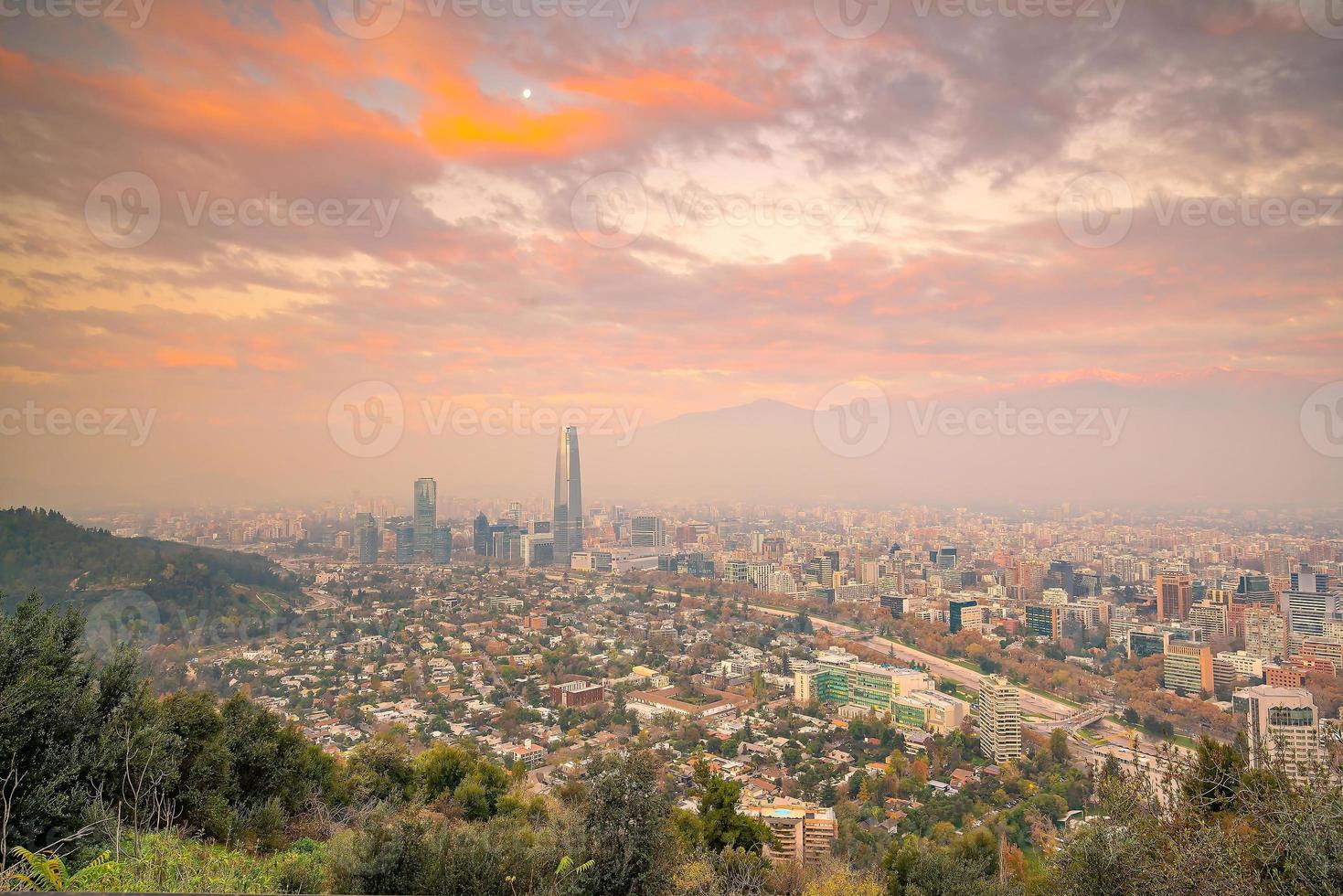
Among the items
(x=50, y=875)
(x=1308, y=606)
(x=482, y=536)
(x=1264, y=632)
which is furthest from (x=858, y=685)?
(x=482, y=536)

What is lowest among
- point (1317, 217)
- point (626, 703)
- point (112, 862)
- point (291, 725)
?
point (626, 703)

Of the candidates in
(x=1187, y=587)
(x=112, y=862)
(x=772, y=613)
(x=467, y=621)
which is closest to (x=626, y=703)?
(x=467, y=621)

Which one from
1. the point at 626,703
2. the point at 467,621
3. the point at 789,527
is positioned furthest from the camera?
the point at 789,527

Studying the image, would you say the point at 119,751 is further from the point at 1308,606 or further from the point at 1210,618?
the point at 1308,606

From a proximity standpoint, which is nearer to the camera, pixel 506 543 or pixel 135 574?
pixel 135 574

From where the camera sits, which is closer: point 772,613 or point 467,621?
point 467,621

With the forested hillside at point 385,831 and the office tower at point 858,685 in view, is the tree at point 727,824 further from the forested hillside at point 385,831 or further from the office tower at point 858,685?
the office tower at point 858,685

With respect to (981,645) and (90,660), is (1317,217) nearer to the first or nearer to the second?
(981,645)
